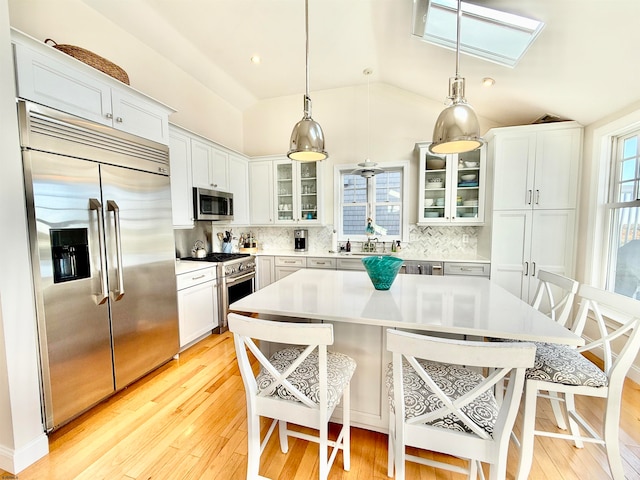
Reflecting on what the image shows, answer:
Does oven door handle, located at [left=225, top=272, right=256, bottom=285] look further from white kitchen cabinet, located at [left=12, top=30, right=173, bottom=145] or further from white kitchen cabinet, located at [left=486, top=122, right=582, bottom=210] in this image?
white kitchen cabinet, located at [left=486, top=122, right=582, bottom=210]

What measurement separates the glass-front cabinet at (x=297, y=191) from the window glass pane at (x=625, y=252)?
10.8ft

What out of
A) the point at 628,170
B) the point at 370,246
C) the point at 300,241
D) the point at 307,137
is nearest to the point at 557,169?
the point at 628,170

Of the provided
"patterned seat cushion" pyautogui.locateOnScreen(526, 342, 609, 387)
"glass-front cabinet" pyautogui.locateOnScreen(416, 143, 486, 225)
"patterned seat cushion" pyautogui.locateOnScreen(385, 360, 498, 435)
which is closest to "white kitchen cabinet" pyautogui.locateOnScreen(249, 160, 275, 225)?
"glass-front cabinet" pyautogui.locateOnScreen(416, 143, 486, 225)

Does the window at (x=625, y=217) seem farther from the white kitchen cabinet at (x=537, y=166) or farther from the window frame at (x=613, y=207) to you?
the white kitchen cabinet at (x=537, y=166)

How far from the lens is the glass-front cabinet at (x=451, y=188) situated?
11.5 ft

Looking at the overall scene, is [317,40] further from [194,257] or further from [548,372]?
[548,372]

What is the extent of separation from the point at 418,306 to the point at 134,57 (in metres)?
3.67

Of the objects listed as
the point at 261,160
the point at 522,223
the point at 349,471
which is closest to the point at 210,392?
the point at 349,471

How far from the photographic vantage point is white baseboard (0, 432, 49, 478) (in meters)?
1.49

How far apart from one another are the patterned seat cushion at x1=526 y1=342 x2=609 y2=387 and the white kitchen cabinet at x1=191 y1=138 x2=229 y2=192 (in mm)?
3482

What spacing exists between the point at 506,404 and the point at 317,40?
355 cm

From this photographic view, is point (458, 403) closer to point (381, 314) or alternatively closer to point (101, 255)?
point (381, 314)

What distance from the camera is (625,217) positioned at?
2553mm

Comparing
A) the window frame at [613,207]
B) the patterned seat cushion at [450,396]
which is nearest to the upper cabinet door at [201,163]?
the patterned seat cushion at [450,396]
